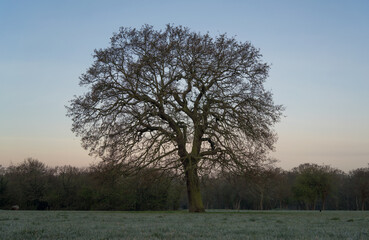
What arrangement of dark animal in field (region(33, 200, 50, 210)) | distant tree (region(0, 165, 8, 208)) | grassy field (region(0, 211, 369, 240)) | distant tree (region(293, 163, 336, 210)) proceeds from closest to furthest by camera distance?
grassy field (region(0, 211, 369, 240)) < distant tree (region(0, 165, 8, 208)) < dark animal in field (region(33, 200, 50, 210)) < distant tree (region(293, 163, 336, 210))

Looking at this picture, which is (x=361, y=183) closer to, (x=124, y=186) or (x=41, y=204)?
(x=41, y=204)

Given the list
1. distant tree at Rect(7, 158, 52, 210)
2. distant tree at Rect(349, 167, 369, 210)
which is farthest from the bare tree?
distant tree at Rect(349, 167, 369, 210)

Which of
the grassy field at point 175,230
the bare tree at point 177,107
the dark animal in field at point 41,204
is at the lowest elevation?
the dark animal in field at point 41,204

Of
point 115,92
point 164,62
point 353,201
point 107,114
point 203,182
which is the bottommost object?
point 353,201

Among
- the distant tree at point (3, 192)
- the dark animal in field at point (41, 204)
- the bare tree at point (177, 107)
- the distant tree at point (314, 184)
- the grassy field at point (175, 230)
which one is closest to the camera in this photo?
the grassy field at point (175, 230)

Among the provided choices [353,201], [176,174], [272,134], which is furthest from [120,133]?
[353,201]

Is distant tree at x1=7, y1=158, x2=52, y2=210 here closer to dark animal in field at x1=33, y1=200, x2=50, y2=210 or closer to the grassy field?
dark animal in field at x1=33, y1=200, x2=50, y2=210

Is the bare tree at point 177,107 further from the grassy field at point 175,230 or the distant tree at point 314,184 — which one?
the distant tree at point 314,184

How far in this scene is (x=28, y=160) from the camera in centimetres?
6294

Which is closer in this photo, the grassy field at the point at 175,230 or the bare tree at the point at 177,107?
the grassy field at the point at 175,230

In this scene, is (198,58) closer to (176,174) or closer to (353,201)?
(176,174)

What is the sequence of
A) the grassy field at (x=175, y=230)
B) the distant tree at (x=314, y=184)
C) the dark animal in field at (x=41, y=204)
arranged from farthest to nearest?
the distant tree at (x=314, y=184) → the dark animal in field at (x=41, y=204) → the grassy field at (x=175, y=230)

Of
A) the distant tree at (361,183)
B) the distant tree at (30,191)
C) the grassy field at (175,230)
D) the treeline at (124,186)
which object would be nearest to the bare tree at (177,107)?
the treeline at (124,186)

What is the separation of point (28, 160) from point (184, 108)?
161 feet
